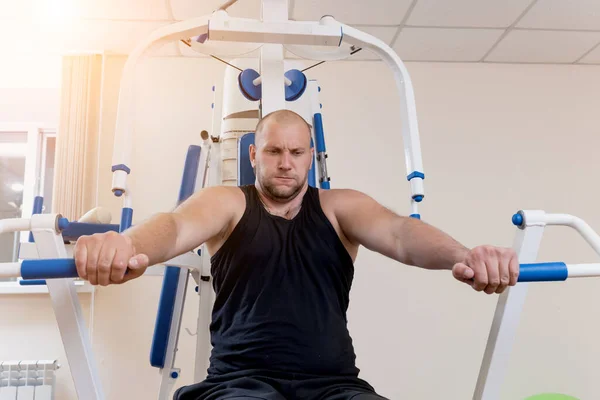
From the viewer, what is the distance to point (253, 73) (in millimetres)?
1642

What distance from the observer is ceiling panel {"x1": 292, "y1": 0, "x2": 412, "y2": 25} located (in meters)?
2.52

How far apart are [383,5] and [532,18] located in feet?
2.83

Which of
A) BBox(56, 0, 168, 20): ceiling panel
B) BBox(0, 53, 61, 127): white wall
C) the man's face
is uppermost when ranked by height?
BBox(56, 0, 168, 20): ceiling panel

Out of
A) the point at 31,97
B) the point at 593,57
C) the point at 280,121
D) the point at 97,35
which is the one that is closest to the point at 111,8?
the point at 97,35

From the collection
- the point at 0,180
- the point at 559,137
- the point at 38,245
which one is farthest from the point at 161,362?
the point at 559,137

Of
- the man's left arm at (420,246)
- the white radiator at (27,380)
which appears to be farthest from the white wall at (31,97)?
the man's left arm at (420,246)

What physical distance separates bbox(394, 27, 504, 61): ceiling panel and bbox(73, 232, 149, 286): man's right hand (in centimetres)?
235

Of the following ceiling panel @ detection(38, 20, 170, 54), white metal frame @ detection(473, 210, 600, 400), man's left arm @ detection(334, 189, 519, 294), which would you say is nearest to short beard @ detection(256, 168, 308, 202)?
man's left arm @ detection(334, 189, 519, 294)

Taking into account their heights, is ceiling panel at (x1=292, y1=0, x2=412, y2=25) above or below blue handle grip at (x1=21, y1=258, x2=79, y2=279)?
above

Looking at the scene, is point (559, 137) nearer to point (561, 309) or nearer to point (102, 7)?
point (561, 309)

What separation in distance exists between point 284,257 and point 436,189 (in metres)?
1.99

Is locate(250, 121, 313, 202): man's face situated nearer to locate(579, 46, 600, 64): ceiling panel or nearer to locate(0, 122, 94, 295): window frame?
locate(0, 122, 94, 295): window frame

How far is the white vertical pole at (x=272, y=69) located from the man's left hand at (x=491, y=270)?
815 millimetres

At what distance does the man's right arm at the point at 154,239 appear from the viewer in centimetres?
82
